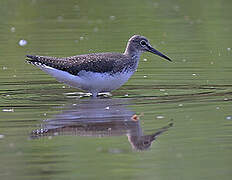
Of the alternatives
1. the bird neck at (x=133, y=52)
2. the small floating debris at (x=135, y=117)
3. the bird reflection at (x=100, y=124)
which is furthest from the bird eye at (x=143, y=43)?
the small floating debris at (x=135, y=117)

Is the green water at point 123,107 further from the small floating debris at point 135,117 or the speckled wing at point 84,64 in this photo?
the speckled wing at point 84,64

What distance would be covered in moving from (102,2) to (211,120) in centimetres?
1503

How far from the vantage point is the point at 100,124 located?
10.3m

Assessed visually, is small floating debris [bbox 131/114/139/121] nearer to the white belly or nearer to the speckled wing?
the white belly

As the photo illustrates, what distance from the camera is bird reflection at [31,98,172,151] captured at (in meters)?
9.63

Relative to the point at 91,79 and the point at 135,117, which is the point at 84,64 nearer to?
the point at 91,79

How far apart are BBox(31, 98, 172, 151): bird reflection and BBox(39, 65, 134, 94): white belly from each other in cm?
77

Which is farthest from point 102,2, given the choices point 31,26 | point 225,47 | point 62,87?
point 62,87

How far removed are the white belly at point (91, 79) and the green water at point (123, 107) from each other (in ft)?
0.84

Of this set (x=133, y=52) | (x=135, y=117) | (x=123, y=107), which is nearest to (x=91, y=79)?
(x=133, y=52)

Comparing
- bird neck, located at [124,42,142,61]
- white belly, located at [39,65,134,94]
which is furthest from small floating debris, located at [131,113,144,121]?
bird neck, located at [124,42,142,61]

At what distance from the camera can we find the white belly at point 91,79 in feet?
41.4

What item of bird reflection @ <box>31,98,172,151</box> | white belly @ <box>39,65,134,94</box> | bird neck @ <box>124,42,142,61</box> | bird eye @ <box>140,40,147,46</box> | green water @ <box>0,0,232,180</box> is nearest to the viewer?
green water @ <box>0,0,232,180</box>

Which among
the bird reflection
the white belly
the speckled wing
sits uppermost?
the speckled wing
